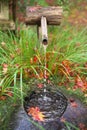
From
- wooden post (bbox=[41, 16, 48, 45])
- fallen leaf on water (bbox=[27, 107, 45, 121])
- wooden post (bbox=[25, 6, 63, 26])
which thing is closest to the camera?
fallen leaf on water (bbox=[27, 107, 45, 121])

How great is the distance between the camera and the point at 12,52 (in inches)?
185

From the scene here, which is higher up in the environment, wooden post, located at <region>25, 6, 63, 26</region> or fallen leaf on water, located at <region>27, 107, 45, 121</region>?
wooden post, located at <region>25, 6, 63, 26</region>

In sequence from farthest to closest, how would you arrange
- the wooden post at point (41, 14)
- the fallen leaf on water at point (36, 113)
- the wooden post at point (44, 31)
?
the wooden post at point (41, 14), the wooden post at point (44, 31), the fallen leaf on water at point (36, 113)

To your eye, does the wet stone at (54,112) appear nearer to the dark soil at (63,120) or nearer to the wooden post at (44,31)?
the dark soil at (63,120)

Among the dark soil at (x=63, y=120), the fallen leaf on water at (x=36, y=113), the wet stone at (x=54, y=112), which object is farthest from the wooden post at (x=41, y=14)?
the fallen leaf on water at (x=36, y=113)

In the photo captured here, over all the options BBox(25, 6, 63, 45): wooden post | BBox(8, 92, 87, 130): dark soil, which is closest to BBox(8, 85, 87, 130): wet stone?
BBox(8, 92, 87, 130): dark soil

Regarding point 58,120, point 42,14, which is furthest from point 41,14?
point 58,120

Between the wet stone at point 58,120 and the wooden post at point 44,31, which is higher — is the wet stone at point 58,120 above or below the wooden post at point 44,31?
below

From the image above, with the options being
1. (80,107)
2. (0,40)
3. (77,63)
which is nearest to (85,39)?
(77,63)

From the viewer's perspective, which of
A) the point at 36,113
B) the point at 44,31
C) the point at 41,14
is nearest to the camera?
the point at 36,113

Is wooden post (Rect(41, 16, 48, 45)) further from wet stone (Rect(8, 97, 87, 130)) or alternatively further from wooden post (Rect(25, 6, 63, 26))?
wet stone (Rect(8, 97, 87, 130))

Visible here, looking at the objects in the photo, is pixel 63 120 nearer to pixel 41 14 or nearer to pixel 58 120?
pixel 58 120

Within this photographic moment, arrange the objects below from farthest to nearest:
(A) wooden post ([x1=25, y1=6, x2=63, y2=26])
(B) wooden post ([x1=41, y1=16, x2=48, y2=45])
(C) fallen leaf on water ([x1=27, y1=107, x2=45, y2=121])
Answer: (A) wooden post ([x1=25, y1=6, x2=63, y2=26]) → (B) wooden post ([x1=41, y1=16, x2=48, y2=45]) → (C) fallen leaf on water ([x1=27, y1=107, x2=45, y2=121])

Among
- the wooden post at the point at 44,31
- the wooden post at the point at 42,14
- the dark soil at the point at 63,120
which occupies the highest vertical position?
the wooden post at the point at 42,14
